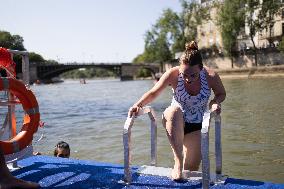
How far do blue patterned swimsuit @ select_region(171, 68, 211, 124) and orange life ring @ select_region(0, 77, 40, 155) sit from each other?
1546 mm

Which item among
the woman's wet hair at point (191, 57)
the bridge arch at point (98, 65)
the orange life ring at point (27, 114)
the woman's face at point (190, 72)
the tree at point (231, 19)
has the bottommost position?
the orange life ring at point (27, 114)

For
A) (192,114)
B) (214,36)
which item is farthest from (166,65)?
(192,114)

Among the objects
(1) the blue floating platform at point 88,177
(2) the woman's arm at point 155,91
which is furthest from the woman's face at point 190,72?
(1) the blue floating platform at point 88,177

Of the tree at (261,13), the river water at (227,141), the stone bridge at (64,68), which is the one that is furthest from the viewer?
the stone bridge at (64,68)

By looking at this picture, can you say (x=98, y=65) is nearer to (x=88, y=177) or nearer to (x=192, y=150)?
(x=88, y=177)

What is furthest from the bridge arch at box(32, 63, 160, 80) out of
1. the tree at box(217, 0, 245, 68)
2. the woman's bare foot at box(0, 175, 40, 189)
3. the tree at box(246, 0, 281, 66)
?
the woman's bare foot at box(0, 175, 40, 189)

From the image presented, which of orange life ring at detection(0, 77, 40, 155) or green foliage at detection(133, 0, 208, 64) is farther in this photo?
green foliage at detection(133, 0, 208, 64)

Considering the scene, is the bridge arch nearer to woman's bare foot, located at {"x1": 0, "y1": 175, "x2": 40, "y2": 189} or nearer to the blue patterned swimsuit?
the blue patterned swimsuit

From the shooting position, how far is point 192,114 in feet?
13.7

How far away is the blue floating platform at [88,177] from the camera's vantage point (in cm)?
387

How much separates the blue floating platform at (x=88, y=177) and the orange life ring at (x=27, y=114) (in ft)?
1.48

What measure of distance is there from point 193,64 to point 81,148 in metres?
7.44

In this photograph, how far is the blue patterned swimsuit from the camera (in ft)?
13.5

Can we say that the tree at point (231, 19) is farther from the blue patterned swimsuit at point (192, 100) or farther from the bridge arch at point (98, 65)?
the blue patterned swimsuit at point (192, 100)
